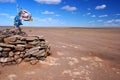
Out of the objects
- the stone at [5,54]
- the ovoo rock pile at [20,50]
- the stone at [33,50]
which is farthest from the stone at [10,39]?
the stone at [33,50]

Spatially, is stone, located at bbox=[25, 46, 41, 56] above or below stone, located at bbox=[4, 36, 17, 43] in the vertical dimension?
below

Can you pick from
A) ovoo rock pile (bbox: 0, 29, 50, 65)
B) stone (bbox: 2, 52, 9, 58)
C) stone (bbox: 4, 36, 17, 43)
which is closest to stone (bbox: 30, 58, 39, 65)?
ovoo rock pile (bbox: 0, 29, 50, 65)

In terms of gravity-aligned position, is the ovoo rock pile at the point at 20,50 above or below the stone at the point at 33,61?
above

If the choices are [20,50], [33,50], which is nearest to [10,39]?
[20,50]

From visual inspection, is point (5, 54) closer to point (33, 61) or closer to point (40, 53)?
point (33, 61)

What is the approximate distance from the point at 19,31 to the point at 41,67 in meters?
5.02

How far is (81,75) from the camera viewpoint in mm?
10273

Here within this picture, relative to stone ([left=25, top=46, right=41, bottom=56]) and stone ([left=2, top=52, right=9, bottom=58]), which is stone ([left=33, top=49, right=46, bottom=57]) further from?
stone ([left=2, top=52, right=9, bottom=58])

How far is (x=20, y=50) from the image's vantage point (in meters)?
12.0

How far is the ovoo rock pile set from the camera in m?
11.5

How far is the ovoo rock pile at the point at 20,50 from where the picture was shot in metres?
11.5

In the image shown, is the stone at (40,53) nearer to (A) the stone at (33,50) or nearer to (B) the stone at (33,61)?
(A) the stone at (33,50)

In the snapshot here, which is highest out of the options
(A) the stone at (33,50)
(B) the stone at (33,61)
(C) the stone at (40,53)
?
(A) the stone at (33,50)

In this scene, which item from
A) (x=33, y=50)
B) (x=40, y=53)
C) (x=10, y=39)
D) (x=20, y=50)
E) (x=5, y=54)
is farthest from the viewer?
(x=40, y=53)
